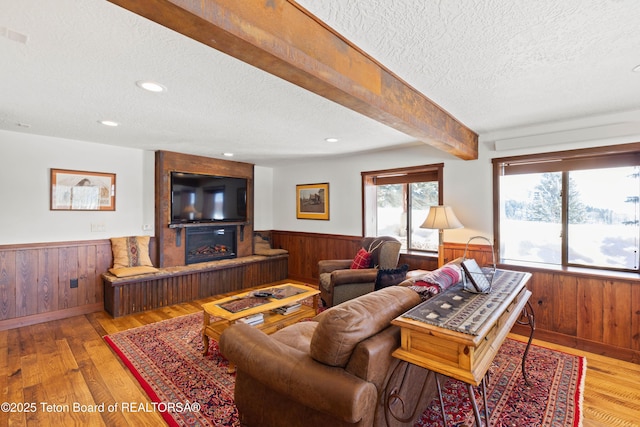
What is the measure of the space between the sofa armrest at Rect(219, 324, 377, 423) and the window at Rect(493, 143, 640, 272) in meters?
2.90

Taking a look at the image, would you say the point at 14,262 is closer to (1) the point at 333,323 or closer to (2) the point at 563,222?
(1) the point at 333,323

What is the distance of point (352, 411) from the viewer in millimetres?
1230

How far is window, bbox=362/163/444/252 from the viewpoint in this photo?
4137 mm

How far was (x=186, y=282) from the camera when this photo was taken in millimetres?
4355

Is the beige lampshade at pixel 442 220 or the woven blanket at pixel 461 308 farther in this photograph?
the beige lampshade at pixel 442 220

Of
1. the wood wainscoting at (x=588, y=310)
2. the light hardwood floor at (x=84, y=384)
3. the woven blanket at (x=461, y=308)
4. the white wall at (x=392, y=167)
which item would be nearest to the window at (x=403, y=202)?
the white wall at (x=392, y=167)

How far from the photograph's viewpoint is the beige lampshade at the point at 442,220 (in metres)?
3.34

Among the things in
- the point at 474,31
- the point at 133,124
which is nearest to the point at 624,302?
the point at 474,31

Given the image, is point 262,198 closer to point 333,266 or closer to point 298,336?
point 333,266

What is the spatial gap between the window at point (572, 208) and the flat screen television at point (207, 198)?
4041 millimetres

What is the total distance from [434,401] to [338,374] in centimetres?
121

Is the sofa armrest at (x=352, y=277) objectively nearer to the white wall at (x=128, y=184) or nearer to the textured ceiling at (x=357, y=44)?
the white wall at (x=128, y=184)

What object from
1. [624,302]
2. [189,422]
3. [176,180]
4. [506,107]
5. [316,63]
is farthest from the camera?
[176,180]

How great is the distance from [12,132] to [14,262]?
1.49 metres
